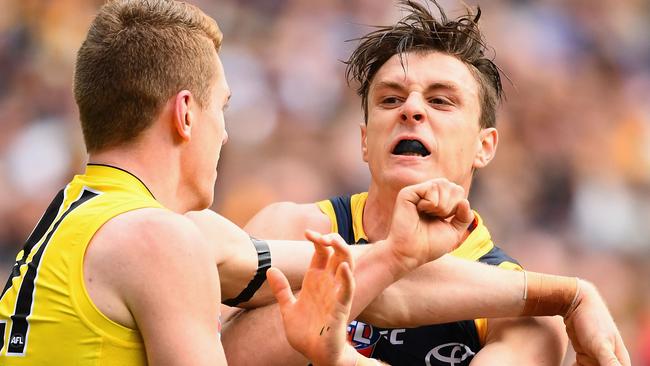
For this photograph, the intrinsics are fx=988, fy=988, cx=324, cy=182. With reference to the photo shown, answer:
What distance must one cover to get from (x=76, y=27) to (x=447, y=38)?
12.1 ft

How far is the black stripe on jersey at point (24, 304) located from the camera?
2.74 metres

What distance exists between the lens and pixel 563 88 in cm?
833

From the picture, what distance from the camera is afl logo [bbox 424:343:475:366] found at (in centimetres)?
395

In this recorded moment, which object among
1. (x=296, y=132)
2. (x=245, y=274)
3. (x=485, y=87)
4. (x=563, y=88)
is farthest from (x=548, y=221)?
(x=245, y=274)

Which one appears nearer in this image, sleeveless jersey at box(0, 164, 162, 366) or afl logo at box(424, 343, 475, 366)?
sleeveless jersey at box(0, 164, 162, 366)

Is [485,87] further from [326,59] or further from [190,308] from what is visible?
[326,59]

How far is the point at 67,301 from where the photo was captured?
8.80ft

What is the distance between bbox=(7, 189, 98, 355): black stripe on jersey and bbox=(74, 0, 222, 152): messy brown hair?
0.89 feet

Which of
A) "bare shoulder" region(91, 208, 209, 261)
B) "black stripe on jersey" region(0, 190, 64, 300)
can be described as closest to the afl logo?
"bare shoulder" region(91, 208, 209, 261)

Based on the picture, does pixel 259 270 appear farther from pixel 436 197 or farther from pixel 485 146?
pixel 485 146

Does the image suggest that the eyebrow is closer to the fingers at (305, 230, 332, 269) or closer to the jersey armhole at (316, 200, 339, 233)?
the jersey armhole at (316, 200, 339, 233)

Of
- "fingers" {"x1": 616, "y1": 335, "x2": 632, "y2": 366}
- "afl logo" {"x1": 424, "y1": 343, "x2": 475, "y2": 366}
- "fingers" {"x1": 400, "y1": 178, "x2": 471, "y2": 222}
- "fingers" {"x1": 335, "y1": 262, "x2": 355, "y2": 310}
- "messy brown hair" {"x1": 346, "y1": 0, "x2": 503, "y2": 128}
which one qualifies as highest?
"messy brown hair" {"x1": 346, "y1": 0, "x2": 503, "y2": 128}

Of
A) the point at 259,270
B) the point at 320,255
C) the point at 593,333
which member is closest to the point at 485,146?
the point at 593,333

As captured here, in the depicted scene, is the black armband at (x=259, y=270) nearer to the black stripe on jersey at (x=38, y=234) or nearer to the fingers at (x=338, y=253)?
the fingers at (x=338, y=253)
